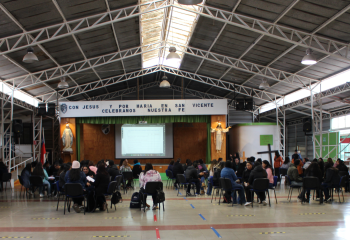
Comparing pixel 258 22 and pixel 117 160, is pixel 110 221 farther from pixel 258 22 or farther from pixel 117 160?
pixel 117 160

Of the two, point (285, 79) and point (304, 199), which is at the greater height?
point (285, 79)

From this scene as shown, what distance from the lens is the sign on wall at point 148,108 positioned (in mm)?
15289

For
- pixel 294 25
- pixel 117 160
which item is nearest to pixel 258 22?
pixel 294 25

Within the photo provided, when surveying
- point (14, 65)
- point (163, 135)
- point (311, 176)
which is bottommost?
point (311, 176)

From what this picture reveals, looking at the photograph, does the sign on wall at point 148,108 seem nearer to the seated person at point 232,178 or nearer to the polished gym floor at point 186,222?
the polished gym floor at point 186,222

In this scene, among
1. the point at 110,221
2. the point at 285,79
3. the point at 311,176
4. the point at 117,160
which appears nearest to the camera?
the point at 110,221

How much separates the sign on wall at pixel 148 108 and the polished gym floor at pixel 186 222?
7312mm

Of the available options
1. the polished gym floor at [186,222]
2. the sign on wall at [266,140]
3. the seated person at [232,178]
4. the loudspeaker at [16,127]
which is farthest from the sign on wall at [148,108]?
the seated person at [232,178]

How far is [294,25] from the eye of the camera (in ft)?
34.4

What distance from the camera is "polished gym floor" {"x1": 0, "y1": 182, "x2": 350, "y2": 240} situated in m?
5.17

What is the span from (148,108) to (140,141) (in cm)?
348

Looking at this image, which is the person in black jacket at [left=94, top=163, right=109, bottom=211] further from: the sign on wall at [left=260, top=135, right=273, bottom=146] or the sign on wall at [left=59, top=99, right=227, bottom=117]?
the sign on wall at [left=260, top=135, right=273, bottom=146]

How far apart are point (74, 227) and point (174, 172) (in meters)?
5.60

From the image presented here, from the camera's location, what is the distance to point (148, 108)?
15.3 meters
